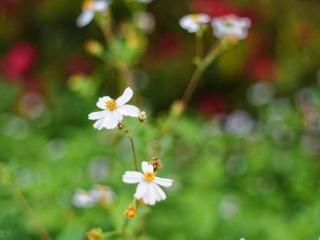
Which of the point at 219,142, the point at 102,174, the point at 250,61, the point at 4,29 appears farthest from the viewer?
the point at 4,29

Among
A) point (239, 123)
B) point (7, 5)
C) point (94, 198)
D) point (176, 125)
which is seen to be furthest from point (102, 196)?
point (7, 5)

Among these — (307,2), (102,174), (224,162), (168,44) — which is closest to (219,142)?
(224,162)

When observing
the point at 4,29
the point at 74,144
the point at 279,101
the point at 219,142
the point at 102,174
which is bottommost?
the point at 102,174

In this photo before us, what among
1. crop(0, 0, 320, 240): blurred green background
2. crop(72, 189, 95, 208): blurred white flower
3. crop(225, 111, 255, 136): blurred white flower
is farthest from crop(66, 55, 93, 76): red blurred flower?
crop(72, 189, 95, 208): blurred white flower

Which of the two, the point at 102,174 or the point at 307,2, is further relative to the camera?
the point at 307,2

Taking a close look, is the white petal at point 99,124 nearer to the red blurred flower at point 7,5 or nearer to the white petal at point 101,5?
the white petal at point 101,5

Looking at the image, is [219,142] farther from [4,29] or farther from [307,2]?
[4,29]

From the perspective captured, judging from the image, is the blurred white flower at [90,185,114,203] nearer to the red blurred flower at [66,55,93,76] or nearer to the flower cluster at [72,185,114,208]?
the flower cluster at [72,185,114,208]
